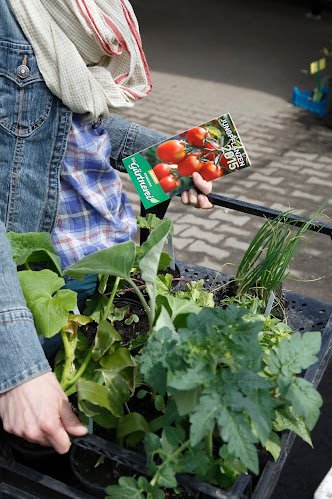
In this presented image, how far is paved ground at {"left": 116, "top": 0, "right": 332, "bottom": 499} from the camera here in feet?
11.1

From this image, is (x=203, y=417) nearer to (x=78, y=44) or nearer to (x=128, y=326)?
(x=128, y=326)

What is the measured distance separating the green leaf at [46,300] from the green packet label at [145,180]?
469 millimetres

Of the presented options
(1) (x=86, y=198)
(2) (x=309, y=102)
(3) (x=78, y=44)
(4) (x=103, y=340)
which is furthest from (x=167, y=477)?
(2) (x=309, y=102)

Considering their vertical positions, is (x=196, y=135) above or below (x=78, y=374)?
above

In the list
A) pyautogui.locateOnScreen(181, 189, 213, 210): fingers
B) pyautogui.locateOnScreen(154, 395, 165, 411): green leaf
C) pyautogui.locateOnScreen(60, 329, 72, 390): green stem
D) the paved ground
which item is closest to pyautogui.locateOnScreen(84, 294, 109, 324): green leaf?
pyautogui.locateOnScreen(60, 329, 72, 390): green stem

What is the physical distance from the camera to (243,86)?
655 centimetres

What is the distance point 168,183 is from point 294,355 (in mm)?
750

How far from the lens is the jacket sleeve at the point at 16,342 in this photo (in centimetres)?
107

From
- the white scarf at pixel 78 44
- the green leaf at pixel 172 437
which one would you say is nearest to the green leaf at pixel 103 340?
the green leaf at pixel 172 437

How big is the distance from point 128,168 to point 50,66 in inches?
12.9

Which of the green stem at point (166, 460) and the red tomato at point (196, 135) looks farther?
the red tomato at point (196, 135)

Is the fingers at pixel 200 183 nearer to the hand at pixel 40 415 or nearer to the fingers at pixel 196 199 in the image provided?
the fingers at pixel 196 199

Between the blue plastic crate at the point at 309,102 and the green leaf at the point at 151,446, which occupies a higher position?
the green leaf at the point at 151,446

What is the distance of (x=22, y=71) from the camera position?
1.43 metres
